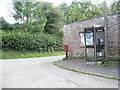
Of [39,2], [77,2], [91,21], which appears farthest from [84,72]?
[39,2]

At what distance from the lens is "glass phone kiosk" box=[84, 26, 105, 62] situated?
852cm

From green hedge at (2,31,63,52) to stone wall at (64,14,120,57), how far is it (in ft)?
28.3

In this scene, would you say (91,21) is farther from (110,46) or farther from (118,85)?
(118,85)

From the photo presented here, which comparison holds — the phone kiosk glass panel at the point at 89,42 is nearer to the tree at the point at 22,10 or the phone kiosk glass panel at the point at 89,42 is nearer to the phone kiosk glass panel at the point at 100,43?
the phone kiosk glass panel at the point at 100,43

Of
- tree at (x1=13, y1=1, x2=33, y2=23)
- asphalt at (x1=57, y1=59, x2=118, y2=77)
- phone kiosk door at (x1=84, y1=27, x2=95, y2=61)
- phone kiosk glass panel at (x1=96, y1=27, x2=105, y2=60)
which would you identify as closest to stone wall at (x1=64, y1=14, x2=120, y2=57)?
phone kiosk glass panel at (x1=96, y1=27, x2=105, y2=60)

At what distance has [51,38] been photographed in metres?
22.8

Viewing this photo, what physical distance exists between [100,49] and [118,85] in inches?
158

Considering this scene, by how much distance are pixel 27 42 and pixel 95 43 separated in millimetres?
13111

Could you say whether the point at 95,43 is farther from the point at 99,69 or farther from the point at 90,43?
the point at 99,69

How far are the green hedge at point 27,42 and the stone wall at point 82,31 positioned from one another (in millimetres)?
8636

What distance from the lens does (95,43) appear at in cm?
852

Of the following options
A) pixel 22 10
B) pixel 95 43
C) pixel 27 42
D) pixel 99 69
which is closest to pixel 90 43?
pixel 95 43

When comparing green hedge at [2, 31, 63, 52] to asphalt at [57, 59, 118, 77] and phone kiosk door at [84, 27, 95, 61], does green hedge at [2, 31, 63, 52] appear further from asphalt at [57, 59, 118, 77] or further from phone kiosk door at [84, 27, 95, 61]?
asphalt at [57, 59, 118, 77]

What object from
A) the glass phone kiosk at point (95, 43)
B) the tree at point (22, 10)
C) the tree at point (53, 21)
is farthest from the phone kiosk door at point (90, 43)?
the tree at point (53, 21)
